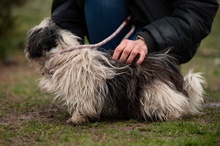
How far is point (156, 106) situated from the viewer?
3168 mm

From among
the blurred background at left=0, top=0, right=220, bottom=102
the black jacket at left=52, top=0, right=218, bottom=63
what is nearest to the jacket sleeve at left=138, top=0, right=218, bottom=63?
the black jacket at left=52, top=0, right=218, bottom=63

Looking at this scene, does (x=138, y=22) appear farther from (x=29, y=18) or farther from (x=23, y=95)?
(x=29, y=18)

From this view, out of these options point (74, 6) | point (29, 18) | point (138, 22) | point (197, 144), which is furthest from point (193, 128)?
point (29, 18)

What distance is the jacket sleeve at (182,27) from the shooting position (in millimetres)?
3301

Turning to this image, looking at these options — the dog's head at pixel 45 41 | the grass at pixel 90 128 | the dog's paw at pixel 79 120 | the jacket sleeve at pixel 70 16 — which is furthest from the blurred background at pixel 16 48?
the dog's paw at pixel 79 120

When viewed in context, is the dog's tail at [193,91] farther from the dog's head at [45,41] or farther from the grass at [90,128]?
the dog's head at [45,41]

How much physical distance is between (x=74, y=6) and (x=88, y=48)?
89cm

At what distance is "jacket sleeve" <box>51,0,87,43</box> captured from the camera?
13.0 feet

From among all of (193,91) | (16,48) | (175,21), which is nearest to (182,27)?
(175,21)

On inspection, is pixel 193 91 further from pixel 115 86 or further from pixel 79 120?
pixel 79 120

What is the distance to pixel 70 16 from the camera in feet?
13.1

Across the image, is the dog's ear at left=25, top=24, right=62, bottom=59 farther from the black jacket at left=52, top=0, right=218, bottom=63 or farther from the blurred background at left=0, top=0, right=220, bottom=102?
the blurred background at left=0, top=0, right=220, bottom=102

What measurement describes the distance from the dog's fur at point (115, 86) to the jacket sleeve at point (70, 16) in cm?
67

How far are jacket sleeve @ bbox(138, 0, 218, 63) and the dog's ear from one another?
68 cm
